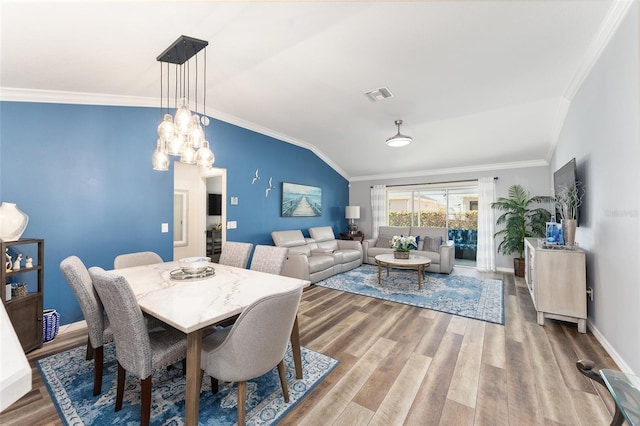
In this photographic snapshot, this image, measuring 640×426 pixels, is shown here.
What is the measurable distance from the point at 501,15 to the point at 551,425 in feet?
9.14

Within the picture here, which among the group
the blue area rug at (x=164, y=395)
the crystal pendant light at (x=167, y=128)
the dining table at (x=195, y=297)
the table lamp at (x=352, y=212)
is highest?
the crystal pendant light at (x=167, y=128)

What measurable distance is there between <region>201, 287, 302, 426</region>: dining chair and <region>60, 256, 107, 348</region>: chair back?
86cm

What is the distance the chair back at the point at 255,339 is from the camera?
4.41ft

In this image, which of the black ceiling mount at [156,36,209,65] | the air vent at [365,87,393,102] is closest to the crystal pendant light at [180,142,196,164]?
the black ceiling mount at [156,36,209,65]

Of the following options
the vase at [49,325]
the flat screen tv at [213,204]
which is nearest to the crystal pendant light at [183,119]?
the vase at [49,325]

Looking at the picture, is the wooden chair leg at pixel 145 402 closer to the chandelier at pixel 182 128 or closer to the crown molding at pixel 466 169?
the chandelier at pixel 182 128

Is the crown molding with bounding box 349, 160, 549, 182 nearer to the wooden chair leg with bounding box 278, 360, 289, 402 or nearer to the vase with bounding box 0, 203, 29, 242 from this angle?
the wooden chair leg with bounding box 278, 360, 289, 402

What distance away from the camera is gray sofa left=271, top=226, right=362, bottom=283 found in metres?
4.38

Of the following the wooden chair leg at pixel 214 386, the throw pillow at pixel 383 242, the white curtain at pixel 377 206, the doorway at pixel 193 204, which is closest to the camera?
the wooden chair leg at pixel 214 386

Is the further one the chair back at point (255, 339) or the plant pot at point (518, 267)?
the plant pot at point (518, 267)

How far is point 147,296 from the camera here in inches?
66.5

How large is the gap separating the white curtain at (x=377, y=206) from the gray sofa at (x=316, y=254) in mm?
1504

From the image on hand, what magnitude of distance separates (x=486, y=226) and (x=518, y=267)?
3.42ft

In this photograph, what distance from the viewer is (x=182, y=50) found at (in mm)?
2270
